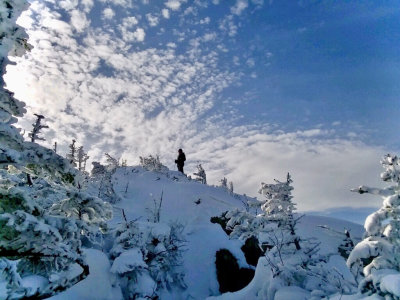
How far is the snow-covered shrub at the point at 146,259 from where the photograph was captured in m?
11.3

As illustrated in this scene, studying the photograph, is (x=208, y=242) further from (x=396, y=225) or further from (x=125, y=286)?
(x=396, y=225)

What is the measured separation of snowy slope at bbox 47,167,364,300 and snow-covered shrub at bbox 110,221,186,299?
54 cm

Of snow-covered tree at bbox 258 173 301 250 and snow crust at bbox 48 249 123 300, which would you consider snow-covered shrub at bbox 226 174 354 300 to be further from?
snow crust at bbox 48 249 123 300

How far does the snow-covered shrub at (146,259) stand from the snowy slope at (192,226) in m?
0.54

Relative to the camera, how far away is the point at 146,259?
42.7 feet

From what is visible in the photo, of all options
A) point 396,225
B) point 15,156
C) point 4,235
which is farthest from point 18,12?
point 396,225

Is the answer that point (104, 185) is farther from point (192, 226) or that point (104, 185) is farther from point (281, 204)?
point (281, 204)

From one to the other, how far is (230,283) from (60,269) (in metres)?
13.3

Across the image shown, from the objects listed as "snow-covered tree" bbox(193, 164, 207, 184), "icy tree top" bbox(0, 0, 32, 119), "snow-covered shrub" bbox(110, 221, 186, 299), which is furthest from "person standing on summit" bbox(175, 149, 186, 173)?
"icy tree top" bbox(0, 0, 32, 119)

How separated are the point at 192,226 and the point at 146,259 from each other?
688 cm

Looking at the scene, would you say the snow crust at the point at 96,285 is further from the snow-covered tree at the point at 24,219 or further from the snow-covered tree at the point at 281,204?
the snow-covered tree at the point at 281,204

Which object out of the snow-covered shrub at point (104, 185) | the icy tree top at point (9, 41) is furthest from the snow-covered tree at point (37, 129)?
the icy tree top at point (9, 41)

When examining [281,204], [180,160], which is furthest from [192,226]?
[180,160]

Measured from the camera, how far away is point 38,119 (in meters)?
29.1
